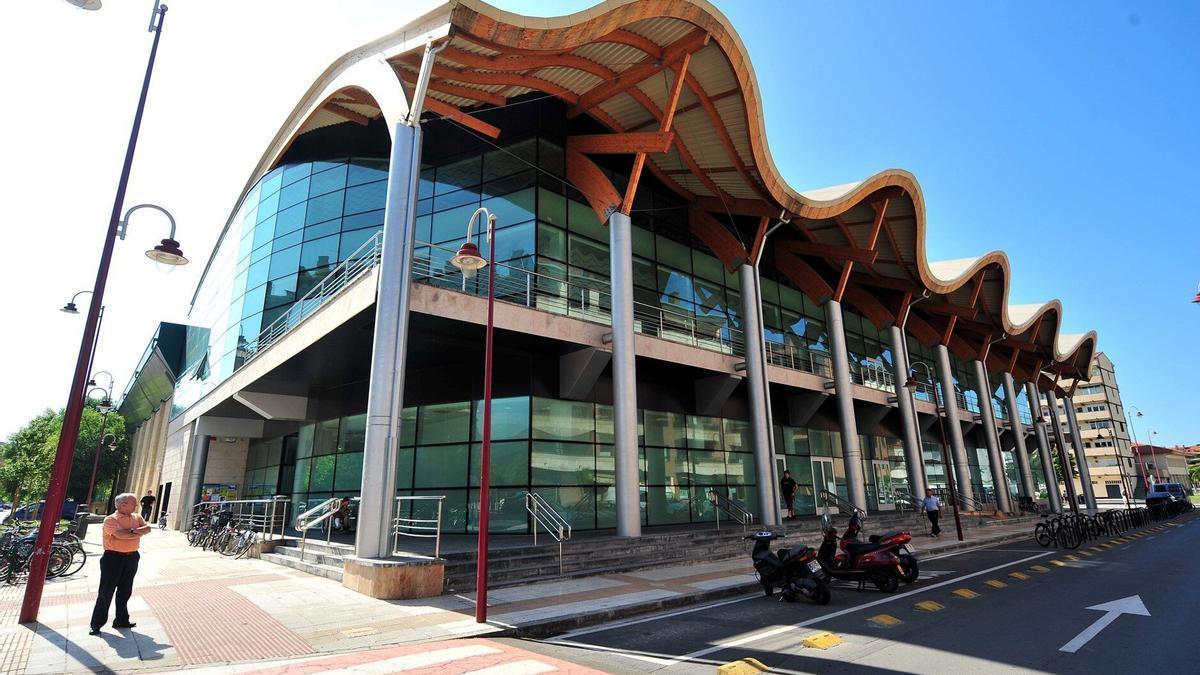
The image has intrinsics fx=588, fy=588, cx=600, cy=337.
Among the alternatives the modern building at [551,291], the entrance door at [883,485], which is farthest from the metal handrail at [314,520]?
the entrance door at [883,485]

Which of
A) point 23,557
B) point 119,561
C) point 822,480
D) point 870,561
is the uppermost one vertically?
point 822,480

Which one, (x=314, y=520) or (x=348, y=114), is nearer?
(x=314, y=520)

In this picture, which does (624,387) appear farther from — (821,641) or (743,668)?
(743,668)

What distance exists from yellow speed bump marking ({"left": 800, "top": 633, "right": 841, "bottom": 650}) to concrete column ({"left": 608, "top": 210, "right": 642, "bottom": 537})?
24.5ft

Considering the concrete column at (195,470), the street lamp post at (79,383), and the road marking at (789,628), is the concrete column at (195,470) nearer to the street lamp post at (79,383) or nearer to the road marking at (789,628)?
the street lamp post at (79,383)

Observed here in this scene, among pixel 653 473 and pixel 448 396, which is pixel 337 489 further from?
pixel 653 473

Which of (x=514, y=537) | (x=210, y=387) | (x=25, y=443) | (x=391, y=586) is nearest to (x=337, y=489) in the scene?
(x=514, y=537)

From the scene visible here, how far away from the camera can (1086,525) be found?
71.5 feet

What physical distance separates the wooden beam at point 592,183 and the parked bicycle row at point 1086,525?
55.4ft

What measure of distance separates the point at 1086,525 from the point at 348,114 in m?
30.7

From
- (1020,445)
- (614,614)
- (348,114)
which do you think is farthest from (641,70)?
(1020,445)

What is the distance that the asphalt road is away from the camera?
237 inches

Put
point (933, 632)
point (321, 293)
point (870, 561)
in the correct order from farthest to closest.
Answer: point (321, 293), point (870, 561), point (933, 632)

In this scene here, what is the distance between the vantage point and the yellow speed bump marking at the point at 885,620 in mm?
7707
